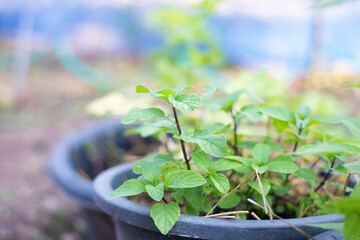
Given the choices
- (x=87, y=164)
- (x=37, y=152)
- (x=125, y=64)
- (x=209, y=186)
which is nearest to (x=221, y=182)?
(x=209, y=186)

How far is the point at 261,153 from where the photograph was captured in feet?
1.89

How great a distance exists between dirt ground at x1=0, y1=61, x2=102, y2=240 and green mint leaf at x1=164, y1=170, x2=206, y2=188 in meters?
1.18

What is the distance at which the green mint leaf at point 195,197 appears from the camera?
54 centimetres

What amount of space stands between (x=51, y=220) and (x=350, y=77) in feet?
11.5

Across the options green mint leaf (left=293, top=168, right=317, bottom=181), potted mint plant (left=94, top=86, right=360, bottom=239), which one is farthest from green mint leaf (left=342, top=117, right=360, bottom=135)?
green mint leaf (left=293, top=168, right=317, bottom=181)

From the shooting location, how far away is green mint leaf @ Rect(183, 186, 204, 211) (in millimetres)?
540

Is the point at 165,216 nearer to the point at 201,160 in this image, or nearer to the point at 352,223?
the point at 201,160

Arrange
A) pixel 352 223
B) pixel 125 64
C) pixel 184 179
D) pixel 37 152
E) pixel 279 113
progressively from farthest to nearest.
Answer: pixel 125 64, pixel 37 152, pixel 279 113, pixel 184 179, pixel 352 223

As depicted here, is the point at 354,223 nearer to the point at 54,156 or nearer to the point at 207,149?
the point at 207,149

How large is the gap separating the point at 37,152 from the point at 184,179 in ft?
7.28

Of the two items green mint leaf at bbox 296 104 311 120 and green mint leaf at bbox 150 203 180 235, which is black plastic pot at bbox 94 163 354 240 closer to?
green mint leaf at bbox 150 203 180 235

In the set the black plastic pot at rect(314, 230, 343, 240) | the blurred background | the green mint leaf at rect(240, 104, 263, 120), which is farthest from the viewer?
the blurred background

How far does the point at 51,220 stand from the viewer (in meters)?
1.62

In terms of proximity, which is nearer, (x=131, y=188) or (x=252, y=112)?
(x=131, y=188)
